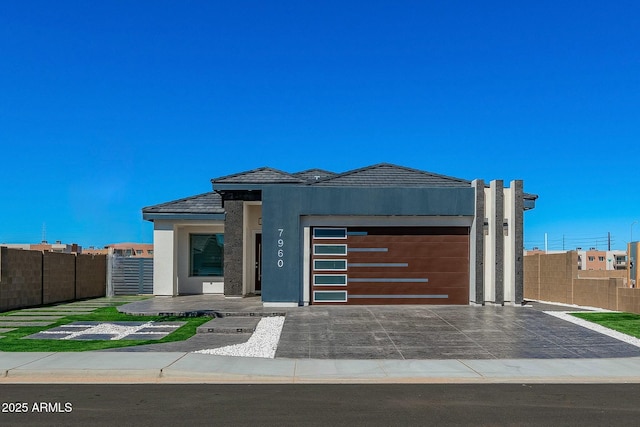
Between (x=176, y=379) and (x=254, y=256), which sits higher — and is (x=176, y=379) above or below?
below

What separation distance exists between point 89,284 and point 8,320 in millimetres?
9837

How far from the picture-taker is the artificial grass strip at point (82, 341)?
1280 cm

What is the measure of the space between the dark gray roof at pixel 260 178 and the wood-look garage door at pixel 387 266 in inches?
149

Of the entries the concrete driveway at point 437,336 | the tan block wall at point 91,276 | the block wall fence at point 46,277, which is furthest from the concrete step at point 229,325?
the tan block wall at point 91,276

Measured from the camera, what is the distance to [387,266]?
20.3 metres

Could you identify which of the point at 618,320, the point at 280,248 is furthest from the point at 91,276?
the point at 618,320

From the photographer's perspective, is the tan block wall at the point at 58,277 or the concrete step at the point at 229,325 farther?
the tan block wall at the point at 58,277

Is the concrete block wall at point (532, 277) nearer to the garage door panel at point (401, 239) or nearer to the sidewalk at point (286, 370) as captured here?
the garage door panel at point (401, 239)

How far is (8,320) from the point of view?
17781mm

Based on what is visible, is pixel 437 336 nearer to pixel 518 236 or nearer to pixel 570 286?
pixel 518 236

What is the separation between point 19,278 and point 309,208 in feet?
34.0
